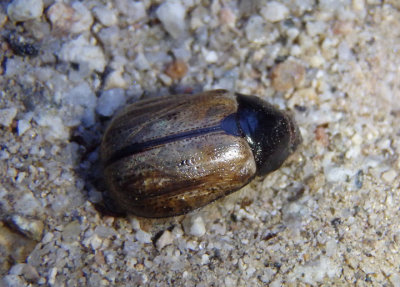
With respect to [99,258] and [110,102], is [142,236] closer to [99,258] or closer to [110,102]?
[99,258]

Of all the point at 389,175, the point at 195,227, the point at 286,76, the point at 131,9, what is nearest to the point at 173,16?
the point at 131,9

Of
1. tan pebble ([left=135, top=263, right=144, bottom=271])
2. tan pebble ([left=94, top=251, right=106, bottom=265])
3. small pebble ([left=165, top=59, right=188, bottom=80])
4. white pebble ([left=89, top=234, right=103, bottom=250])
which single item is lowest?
tan pebble ([left=135, top=263, right=144, bottom=271])

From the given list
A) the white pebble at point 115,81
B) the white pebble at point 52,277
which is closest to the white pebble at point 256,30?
the white pebble at point 115,81

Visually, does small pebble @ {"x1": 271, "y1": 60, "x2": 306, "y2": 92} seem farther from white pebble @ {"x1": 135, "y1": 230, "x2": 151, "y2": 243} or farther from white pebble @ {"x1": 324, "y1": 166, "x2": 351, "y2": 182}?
white pebble @ {"x1": 135, "y1": 230, "x2": 151, "y2": 243}

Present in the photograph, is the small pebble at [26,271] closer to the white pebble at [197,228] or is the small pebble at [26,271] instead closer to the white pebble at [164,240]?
the white pebble at [164,240]

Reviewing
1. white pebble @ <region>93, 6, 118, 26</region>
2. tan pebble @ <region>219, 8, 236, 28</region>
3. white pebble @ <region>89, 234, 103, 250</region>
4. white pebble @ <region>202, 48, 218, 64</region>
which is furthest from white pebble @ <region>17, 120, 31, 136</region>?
tan pebble @ <region>219, 8, 236, 28</region>

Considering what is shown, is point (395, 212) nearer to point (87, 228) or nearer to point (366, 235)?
point (366, 235)
